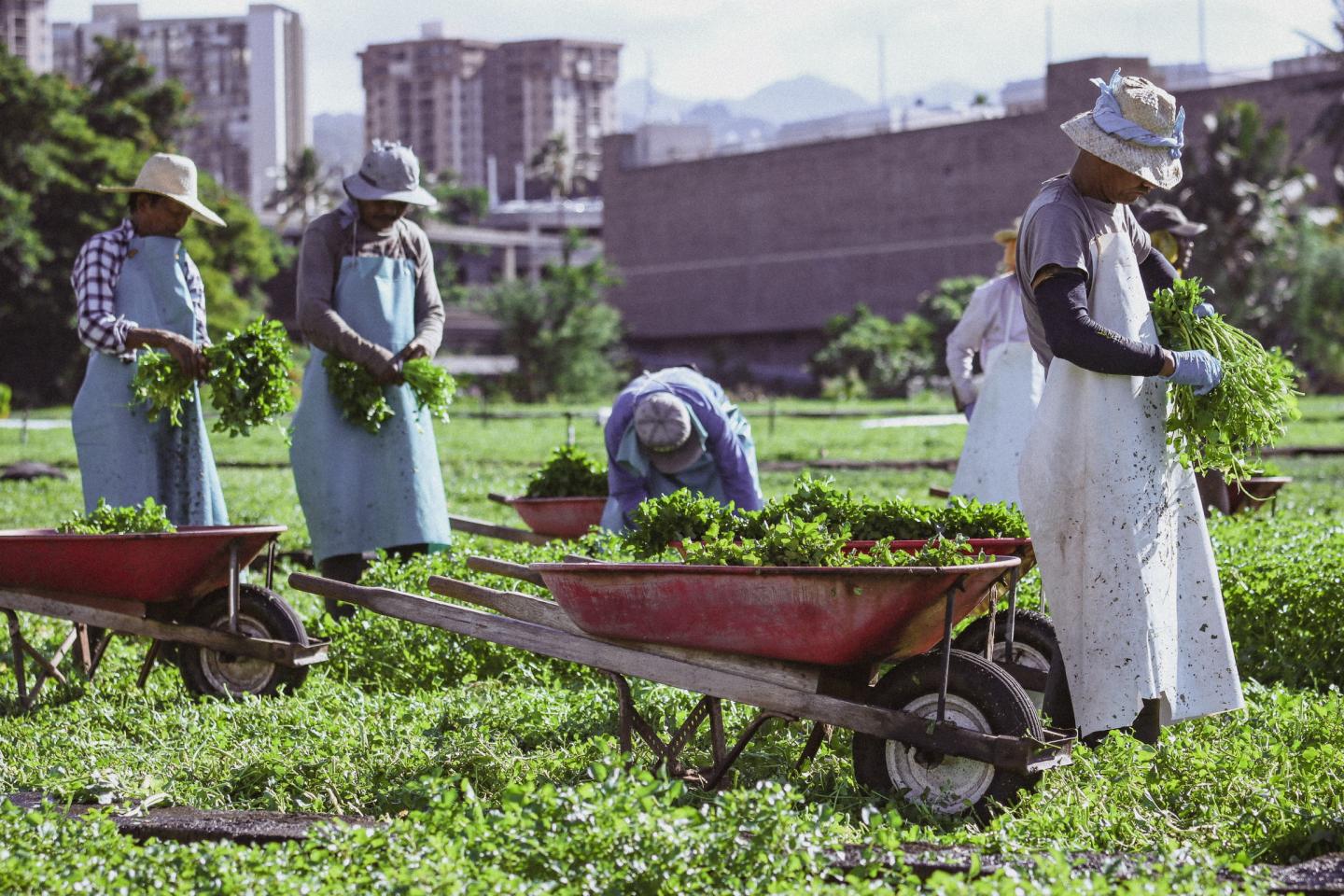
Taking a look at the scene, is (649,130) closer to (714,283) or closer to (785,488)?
(714,283)

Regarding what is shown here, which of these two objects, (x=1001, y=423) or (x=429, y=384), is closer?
(x=429, y=384)

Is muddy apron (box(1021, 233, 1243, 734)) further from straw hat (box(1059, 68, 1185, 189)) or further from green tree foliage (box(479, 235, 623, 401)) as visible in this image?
green tree foliage (box(479, 235, 623, 401))

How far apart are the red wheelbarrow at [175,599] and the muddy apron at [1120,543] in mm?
2434

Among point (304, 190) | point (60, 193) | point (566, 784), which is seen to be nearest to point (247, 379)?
point (566, 784)

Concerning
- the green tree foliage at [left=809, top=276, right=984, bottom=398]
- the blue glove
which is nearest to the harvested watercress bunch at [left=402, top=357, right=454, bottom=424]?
the blue glove

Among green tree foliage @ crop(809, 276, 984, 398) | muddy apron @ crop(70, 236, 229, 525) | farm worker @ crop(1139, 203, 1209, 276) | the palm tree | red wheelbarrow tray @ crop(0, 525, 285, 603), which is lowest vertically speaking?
green tree foliage @ crop(809, 276, 984, 398)

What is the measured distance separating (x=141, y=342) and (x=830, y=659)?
314 centimetres

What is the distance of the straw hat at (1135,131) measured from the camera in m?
4.36

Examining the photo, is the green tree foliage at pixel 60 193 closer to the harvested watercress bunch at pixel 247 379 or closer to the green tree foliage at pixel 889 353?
the green tree foliage at pixel 889 353

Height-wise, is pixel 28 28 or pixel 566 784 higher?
pixel 28 28

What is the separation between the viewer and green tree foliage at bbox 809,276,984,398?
4500cm

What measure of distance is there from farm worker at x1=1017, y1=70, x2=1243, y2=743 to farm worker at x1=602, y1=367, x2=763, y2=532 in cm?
214

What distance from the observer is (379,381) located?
6621 millimetres

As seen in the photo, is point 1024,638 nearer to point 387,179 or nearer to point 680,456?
point 680,456
